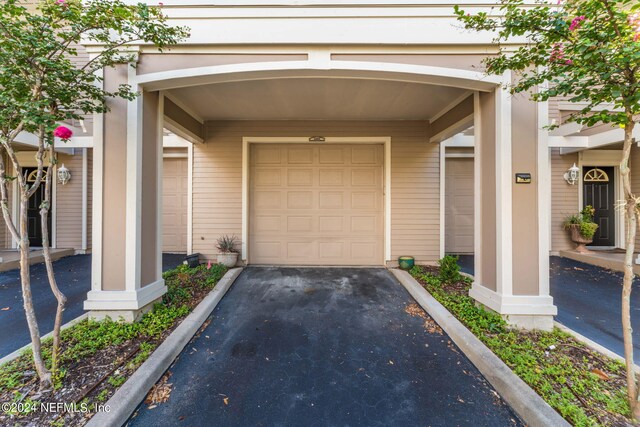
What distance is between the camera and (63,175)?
568 centimetres

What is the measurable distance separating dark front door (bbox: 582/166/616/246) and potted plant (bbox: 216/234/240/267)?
335 inches

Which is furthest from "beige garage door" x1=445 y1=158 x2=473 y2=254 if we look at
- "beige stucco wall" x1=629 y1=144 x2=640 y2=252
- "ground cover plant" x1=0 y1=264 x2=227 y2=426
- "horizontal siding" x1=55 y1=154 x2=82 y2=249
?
"horizontal siding" x1=55 y1=154 x2=82 y2=249

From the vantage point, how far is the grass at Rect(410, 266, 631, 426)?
1.64m

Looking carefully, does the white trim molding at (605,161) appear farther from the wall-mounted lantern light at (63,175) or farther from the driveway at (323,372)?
the wall-mounted lantern light at (63,175)

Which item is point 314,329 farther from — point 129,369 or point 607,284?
point 607,284

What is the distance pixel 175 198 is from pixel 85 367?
4417 millimetres

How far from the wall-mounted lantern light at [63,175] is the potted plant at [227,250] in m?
4.23

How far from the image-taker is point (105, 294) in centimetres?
266

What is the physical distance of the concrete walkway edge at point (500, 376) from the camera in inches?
64.2

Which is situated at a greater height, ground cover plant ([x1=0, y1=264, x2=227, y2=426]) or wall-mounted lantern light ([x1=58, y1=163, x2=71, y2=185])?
wall-mounted lantern light ([x1=58, y1=163, x2=71, y2=185])

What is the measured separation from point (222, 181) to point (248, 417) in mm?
4098

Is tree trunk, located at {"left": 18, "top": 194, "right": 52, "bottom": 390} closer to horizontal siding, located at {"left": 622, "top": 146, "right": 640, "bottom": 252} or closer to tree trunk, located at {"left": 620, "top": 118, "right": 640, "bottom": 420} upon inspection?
tree trunk, located at {"left": 620, "top": 118, "right": 640, "bottom": 420}

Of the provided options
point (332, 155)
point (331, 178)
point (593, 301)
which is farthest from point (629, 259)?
point (332, 155)

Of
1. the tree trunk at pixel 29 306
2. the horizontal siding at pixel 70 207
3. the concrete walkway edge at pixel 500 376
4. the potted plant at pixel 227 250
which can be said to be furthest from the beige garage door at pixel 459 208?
the horizontal siding at pixel 70 207
